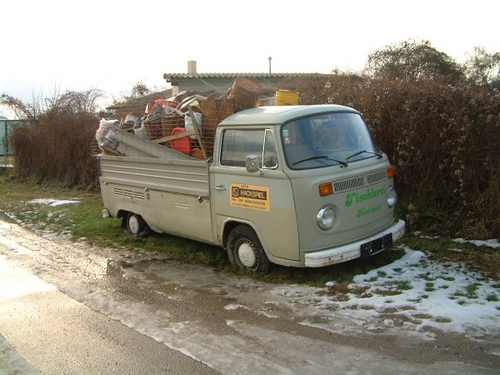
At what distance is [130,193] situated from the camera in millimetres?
7953

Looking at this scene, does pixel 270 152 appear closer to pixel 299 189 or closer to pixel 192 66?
pixel 299 189

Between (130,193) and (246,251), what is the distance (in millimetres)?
2758

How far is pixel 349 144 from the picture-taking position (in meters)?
5.98

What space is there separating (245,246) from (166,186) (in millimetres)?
1711

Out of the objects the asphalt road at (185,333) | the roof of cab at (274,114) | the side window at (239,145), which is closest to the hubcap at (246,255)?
the asphalt road at (185,333)

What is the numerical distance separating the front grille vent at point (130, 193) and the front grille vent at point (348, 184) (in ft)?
11.2

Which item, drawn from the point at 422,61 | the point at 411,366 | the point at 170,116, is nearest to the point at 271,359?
the point at 411,366

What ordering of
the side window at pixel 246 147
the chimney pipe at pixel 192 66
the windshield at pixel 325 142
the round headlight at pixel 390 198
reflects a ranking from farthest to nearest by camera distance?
1. the chimney pipe at pixel 192 66
2. the round headlight at pixel 390 198
3. the side window at pixel 246 147
4. the windshield at pixel 325 142

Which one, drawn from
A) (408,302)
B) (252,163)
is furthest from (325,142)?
(408,302)

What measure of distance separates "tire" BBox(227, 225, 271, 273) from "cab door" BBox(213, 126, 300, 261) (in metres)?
0.16

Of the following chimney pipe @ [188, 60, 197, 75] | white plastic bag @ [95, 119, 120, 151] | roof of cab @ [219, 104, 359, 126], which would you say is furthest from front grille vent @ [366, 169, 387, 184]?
chimney pipe @ [188, 60, 197, 75]

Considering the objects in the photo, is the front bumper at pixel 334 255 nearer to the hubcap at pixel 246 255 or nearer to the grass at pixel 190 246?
the grass at pixel 190 246

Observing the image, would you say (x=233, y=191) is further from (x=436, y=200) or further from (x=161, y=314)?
(x=436, y=200)

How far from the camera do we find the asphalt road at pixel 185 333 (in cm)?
381
